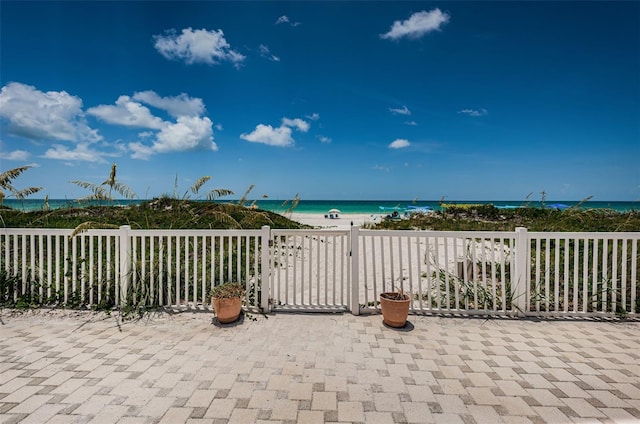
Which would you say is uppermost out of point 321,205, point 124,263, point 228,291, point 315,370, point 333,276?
point 321,205

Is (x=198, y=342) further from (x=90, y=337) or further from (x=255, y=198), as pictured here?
(x=255, y=198)

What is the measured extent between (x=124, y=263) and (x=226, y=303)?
5.39 feet

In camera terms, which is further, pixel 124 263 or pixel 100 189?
pixel 100 189

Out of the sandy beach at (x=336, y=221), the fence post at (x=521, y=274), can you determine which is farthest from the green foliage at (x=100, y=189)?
the sandy beach at (x=336, y=221)

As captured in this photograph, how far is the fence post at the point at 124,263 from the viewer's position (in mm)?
3752

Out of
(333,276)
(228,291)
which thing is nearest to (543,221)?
(333,276)

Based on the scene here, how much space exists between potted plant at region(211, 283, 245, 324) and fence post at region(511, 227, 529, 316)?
359 centimetres

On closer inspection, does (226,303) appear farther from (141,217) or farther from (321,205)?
(321,205)

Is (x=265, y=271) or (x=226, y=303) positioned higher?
(x=265, y=271)

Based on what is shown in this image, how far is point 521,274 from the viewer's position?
3578 mm

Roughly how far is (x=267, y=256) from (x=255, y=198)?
1.70m

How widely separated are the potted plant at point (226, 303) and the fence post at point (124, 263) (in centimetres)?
130

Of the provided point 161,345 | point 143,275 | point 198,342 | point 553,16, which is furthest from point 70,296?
point 553,16

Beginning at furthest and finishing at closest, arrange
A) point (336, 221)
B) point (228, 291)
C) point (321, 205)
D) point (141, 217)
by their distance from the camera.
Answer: point (321, 205)
point (336, 221)
point (141, 217)
point (228, 291)
